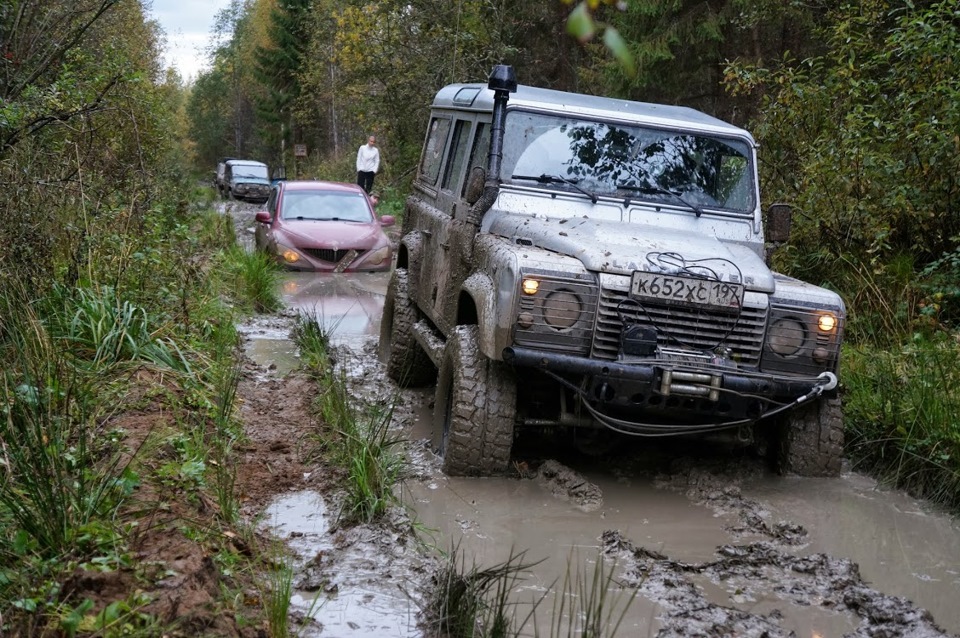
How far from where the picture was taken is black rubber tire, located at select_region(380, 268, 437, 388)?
25.4ft

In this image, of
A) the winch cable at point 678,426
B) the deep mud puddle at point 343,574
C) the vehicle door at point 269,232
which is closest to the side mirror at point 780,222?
the winch cable at point 678,426

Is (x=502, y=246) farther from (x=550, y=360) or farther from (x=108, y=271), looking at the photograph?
(x=108, y=271)

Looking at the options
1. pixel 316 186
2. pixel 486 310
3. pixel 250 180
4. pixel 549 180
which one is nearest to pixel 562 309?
pixel 486 310

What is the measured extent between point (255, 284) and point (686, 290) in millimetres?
6576

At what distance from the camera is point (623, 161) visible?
6.33m

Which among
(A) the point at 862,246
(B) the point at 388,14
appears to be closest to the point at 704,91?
(B) the point at 388,14

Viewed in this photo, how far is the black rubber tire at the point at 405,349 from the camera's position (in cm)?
775

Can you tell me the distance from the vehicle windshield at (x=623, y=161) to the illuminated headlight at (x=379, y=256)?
731 cm

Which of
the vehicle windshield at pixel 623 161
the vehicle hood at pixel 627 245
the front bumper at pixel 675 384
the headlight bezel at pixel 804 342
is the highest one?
the vehicle windshield at pixel 623 161

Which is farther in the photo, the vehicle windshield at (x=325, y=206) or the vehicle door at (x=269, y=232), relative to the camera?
the vehicle windshield at (x=325, y=206)

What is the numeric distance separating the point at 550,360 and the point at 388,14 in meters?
19.3

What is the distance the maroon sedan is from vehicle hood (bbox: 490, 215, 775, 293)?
24.3ft

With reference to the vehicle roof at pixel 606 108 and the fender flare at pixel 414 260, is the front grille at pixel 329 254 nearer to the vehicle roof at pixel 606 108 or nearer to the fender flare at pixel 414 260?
the fender flare at pixel 414 260

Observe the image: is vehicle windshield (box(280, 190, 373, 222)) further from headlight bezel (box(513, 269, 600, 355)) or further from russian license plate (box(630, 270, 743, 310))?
russian license plate (box(630, 270, 743, 310))
